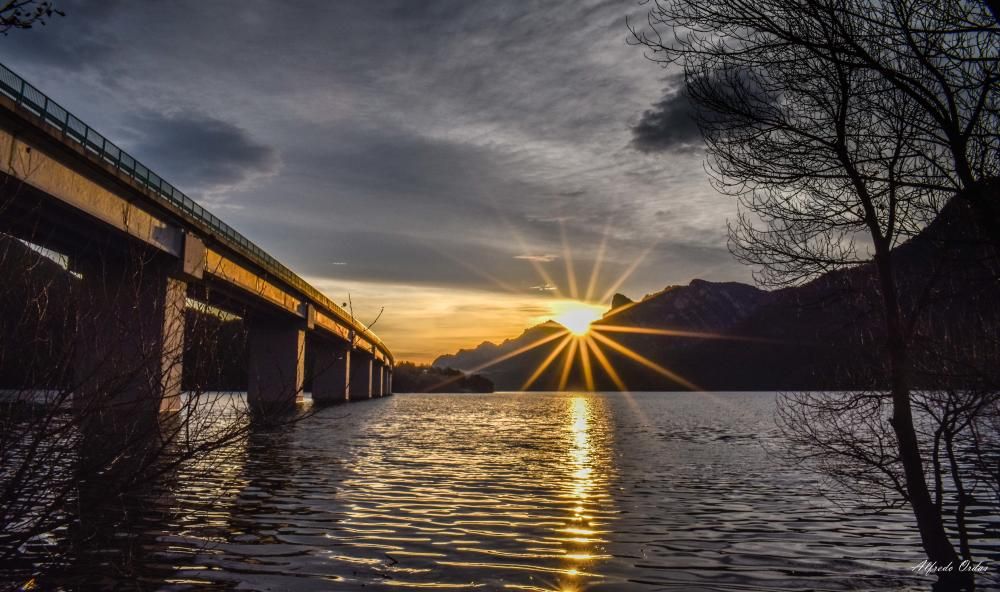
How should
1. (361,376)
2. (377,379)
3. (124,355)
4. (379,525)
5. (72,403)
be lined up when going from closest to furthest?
1. (72,403)
2. (124,355)
3. (379,525)
4. (361,376)
5. (377,379)

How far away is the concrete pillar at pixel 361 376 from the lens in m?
116

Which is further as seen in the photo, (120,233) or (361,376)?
(361,376)

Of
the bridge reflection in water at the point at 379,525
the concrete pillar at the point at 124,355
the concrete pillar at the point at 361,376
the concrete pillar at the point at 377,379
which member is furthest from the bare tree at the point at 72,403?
the concrete pillar at the point at 377,379

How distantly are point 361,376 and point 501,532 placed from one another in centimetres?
11430

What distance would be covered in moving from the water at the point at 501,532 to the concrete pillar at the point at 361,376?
95.8m

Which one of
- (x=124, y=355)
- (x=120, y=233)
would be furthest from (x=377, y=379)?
(x=124, y=355)

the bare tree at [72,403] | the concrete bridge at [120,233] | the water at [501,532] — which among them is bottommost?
the water at [501,532]

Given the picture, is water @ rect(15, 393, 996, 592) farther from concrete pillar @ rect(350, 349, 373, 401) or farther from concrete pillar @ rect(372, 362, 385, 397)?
concrete pillar @ rect(372, 362, 385, 397)

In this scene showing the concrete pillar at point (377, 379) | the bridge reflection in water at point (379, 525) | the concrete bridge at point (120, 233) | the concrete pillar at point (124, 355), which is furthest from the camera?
the concrete pillar at point (377, 379)

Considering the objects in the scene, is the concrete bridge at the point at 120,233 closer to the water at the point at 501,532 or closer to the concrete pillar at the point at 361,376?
the water at the point at 501,532

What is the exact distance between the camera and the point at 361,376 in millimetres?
122625

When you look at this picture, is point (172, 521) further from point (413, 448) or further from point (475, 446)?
point (475, 446)

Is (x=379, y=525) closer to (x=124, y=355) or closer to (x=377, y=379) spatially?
(x=124, y=355)

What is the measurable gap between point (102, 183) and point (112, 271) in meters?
10.4
